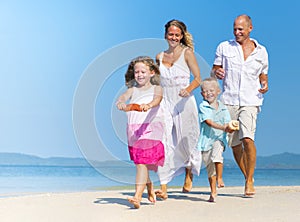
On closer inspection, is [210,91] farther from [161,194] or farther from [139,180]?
[139,180]

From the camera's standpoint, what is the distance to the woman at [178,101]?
7.34m

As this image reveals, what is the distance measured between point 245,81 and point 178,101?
2.84ft

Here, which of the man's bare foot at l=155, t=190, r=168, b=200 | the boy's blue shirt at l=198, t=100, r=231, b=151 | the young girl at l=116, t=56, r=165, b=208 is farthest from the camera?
the man's bare foot at l=155, t=190, r=168, b=200

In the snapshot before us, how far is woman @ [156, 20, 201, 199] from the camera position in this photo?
24.1 feet

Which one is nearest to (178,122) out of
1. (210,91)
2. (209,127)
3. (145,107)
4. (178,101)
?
(178,101)

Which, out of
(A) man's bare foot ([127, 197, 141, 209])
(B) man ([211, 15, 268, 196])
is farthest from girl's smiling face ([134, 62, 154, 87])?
(B) man ([211, 15, 268, 196])

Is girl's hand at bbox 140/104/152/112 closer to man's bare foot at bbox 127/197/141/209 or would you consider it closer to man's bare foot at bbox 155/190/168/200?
man's bare foot at bbox 127/197/141/209

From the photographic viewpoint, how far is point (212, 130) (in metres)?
7.27

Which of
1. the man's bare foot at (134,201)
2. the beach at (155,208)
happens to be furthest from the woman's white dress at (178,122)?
the man's bare foot at (134,201)

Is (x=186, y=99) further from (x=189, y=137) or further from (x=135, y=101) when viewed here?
(x=135, y=101)

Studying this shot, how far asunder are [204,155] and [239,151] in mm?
966

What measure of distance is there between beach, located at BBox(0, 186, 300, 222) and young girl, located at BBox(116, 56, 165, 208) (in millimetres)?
343

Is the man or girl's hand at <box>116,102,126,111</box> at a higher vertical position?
the man

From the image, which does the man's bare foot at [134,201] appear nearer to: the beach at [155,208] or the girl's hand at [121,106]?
the beach at [155,208]
